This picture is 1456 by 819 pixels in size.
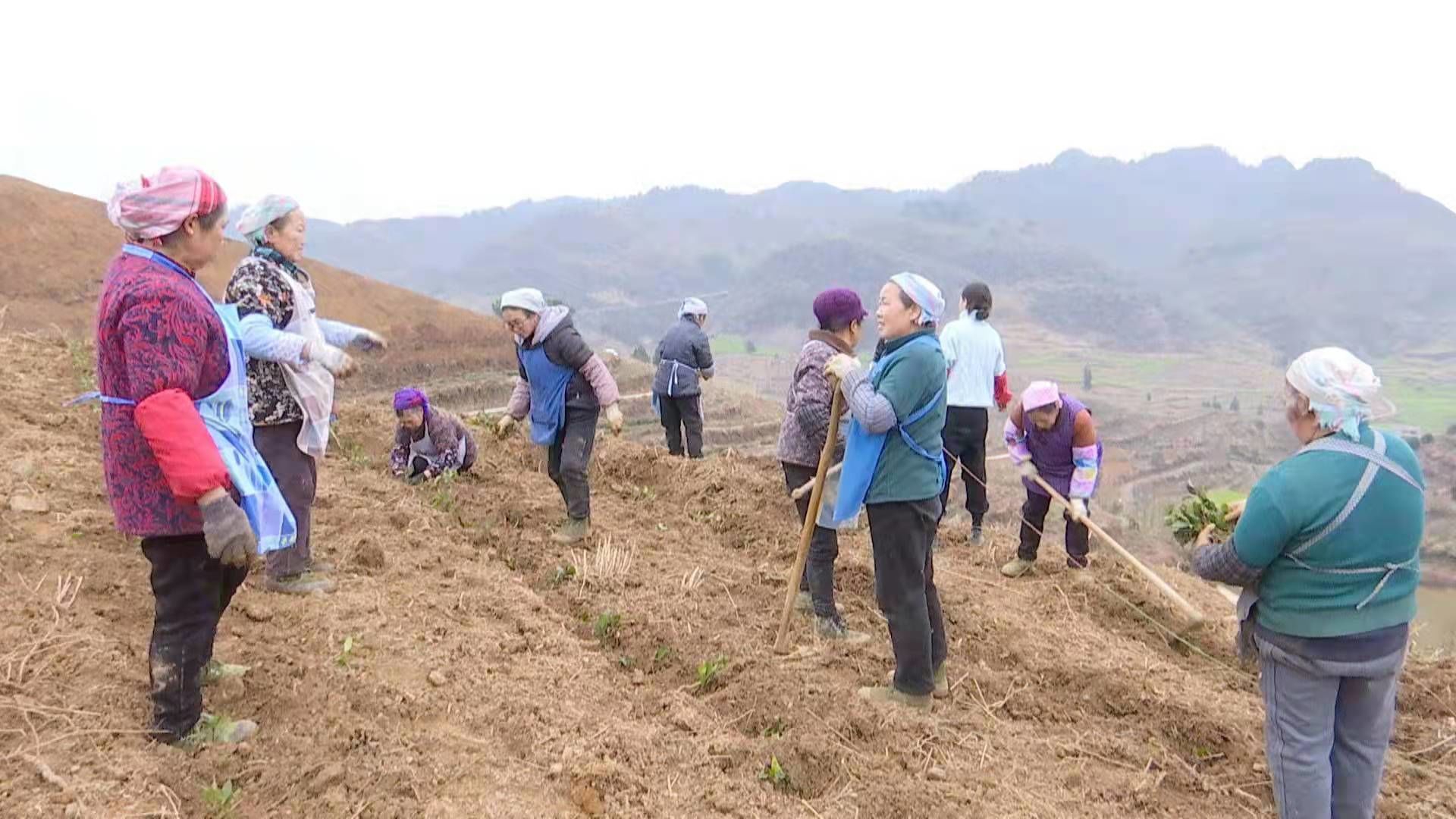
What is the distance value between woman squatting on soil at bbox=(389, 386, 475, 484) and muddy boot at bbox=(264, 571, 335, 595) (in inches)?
94.2

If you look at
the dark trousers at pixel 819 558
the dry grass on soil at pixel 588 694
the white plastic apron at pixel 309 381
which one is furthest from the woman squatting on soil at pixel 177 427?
the dark trousers at pixel 819 558

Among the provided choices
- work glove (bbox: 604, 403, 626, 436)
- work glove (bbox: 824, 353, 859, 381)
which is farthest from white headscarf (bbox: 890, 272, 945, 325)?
work glove (bbox: 604, 403, 626, 436)

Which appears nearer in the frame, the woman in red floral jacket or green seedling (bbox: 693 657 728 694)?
the woman in red floral jacket

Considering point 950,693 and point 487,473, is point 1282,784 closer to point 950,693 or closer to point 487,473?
point 950,693

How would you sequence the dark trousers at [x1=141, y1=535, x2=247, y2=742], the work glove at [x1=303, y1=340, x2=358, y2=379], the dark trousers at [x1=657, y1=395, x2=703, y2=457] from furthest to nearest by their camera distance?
the dark trousers at [x1=657, y1=395, x2=703, y2=457] → the work glove at [x1=303, y1=340, x2=358, y2=379] → the dark trousers at [x1=141, y1=535, x2=247, y2=742]

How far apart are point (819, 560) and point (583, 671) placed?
1.30m

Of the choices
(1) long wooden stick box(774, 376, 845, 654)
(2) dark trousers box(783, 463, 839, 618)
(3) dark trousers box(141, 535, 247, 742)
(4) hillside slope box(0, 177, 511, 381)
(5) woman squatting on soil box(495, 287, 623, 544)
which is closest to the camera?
(3) dark trousers box(141, 535, 247, 742)

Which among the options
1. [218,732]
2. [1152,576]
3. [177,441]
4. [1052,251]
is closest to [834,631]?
[1152,576]

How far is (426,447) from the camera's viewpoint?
6695mm

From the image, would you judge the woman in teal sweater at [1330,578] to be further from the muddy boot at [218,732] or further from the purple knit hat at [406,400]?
the purple knit hat at [406,400]

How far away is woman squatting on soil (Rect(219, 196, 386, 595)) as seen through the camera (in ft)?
12.1

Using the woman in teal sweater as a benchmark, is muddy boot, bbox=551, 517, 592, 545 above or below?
below

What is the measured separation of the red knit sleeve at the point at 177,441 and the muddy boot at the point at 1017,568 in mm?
4814

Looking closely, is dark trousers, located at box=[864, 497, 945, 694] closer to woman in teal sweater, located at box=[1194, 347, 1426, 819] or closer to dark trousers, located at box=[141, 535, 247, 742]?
woman in teal sweater, located at box=[1194, 347, 1426, 819]
